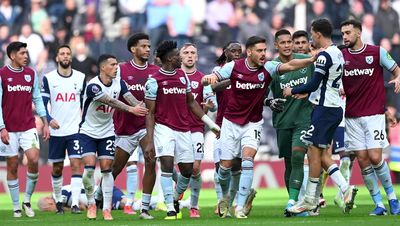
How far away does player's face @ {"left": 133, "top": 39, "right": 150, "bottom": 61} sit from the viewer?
17016 mm

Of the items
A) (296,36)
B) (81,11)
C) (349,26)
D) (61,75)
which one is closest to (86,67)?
(81,11)

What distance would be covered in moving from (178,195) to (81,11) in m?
12.4

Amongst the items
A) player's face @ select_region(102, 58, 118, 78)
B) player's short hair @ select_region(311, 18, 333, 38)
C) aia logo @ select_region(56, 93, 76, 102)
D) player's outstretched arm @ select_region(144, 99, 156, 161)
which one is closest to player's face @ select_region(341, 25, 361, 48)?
player's short hair @ select_region(311, 18, 333, 38)

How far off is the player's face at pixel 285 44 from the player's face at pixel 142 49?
205 centimetres

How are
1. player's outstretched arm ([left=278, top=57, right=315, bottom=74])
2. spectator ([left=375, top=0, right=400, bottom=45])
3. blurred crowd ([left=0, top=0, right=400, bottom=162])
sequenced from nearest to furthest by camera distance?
1. player's outstretched arm ([left=278, top=57, right=315, bottom=74])
2. blurred crowd ([left=0, top=0, right=400, bottom=162])
3. spectator ([left=375, top=0, right=400, bottom=45])

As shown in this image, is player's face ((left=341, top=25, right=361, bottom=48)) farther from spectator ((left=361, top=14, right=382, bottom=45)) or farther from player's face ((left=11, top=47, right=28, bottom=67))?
spectator ((left=361, top=14, right=382, bottom=45))

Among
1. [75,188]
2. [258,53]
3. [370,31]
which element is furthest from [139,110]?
[370,31]

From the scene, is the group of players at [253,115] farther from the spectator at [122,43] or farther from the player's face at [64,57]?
the spectator at [122,43]

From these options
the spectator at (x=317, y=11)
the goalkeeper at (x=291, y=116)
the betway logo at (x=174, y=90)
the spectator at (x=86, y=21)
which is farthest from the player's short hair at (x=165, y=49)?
the spectator at (x=317, y=11)

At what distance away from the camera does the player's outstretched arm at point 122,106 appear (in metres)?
15.4

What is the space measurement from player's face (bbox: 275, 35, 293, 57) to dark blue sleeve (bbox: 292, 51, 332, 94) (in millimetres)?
1037

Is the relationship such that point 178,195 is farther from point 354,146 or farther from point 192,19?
point 192,19

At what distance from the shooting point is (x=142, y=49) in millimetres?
17094

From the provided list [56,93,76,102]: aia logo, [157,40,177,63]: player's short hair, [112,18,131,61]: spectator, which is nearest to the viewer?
[157,40,177,63]: player's short hair
